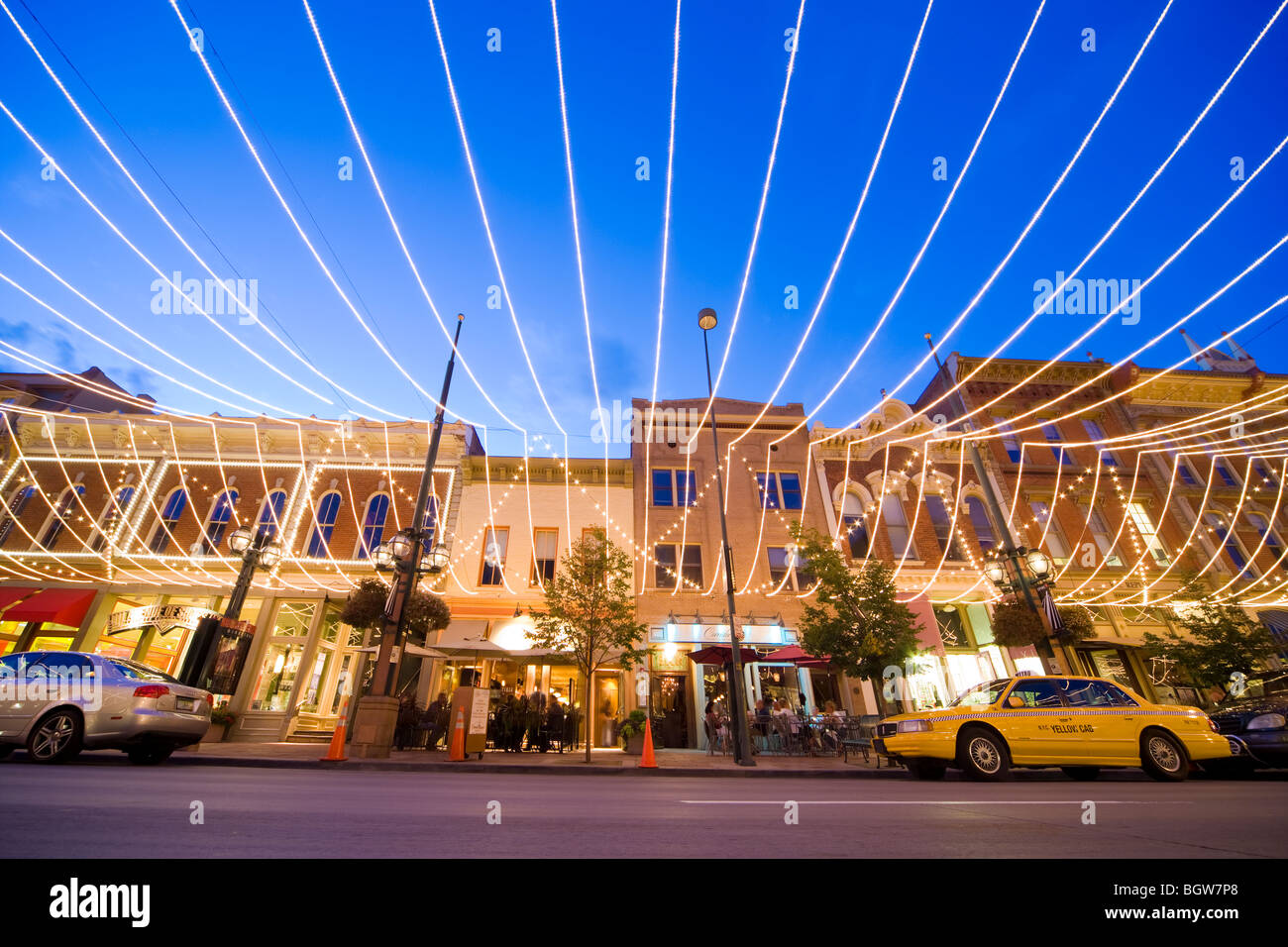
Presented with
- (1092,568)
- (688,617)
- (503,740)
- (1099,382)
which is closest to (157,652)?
(503,740)

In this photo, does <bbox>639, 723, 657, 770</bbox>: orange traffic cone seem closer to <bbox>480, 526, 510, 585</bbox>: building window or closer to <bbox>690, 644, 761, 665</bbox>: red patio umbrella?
<bbox>690, 644, 761, 665</bbox>: red patio umbrella

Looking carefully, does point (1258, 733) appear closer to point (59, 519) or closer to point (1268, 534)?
point (1268, 534)

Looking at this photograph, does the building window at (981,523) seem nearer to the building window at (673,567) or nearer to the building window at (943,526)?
the building window at (943,526)

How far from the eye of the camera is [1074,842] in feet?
10.7

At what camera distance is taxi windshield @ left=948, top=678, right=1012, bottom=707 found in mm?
9641

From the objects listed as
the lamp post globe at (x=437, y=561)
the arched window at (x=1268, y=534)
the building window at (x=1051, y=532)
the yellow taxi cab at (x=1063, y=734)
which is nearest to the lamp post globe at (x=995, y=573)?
the yellow taxi cab at (x=1063, y=734)

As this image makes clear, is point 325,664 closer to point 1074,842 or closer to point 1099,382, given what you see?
point 1074,842

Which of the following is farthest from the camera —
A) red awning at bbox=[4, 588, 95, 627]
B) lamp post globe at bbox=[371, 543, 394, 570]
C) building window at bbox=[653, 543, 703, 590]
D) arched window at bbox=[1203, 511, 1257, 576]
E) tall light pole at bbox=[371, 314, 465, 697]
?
arched window at bbox=[1203, 511, 1257, 576]

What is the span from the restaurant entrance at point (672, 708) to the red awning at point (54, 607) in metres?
18.9

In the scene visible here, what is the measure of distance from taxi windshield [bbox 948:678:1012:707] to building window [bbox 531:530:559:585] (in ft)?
45.2

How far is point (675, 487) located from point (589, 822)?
19276mm

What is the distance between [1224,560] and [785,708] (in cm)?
2029

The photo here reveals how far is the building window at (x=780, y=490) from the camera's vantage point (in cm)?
2305

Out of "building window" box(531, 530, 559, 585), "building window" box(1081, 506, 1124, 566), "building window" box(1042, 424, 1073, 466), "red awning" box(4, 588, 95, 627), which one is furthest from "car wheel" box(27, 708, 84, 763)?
"building window" box(1042, 424, 1073, 466)
